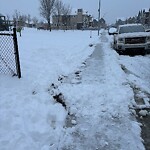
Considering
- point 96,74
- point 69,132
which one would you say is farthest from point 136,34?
point 69,132

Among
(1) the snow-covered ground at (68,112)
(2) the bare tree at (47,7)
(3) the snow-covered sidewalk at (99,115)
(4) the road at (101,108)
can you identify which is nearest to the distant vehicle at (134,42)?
(4) the road at (101,108)

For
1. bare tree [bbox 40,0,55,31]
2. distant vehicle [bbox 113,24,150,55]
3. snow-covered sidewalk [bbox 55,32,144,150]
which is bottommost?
snow-covered sidewalk [bbox 55,32,144,150]

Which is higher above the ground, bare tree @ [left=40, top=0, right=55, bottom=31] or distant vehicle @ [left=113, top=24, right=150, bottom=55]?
bare tree @ [left=40, top=0, right=55, bottom=31]

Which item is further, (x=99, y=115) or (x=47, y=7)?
(x=47, y=7)

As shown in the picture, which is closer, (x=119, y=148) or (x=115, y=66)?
(x=119, y=148)

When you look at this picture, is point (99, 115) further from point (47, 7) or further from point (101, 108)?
point (47, 7)

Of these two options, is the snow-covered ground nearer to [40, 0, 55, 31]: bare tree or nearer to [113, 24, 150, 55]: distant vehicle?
[113, 24, 150, 55]: distant vehicle

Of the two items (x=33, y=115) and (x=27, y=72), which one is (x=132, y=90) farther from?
(x=27, y=72)

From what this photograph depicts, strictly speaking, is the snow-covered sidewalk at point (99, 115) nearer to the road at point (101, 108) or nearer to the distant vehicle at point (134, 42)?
the road at point (101, 108)

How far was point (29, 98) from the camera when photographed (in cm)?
633

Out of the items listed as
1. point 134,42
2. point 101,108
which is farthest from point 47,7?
point 101,108

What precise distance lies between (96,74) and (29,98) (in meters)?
3.39

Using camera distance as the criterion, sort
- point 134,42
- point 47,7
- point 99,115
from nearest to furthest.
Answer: point 99,115 → point 134,42 → point 47,7

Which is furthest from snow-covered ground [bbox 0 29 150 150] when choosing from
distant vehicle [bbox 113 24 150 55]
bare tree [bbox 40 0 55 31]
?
bare tree [bbox 40 0 55 31]
